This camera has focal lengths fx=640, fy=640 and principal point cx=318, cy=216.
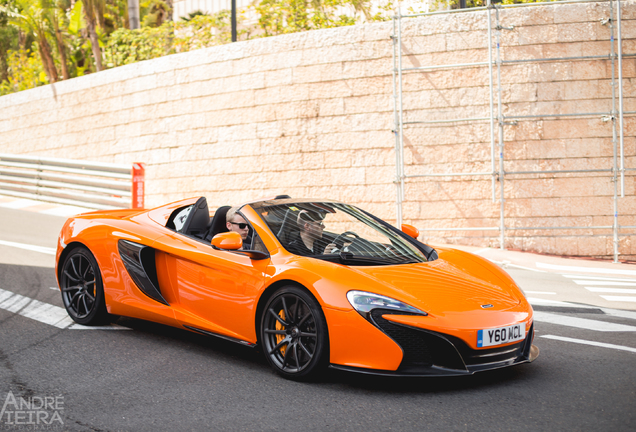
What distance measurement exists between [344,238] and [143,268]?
5.22 ft

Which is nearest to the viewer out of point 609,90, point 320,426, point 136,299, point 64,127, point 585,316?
point 320,426

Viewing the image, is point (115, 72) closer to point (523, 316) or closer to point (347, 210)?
point (347, 210)

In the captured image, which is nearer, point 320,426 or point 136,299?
point 320,426

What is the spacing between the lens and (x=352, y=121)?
471 inches

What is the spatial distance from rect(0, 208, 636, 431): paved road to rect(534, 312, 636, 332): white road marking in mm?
46

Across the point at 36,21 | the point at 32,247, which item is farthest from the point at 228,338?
the point at 36,21

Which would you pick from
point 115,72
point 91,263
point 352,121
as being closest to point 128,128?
point 115,72

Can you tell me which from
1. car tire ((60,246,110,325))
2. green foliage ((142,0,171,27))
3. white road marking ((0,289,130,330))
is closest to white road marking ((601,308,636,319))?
white road marking ((0,289,130,330))

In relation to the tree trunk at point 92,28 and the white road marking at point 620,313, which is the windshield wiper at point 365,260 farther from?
the tree trunk at point 92,28

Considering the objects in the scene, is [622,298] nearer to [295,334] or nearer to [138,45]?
[295,334]

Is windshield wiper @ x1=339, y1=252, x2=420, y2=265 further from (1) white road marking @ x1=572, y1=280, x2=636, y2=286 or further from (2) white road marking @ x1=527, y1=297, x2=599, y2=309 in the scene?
(1) white road marking @ x1=572, y1=280, x2=636, y2=286

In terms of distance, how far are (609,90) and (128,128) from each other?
Result: 993 cm

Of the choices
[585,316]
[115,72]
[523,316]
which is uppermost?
[115,72]

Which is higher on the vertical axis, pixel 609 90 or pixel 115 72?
pixel 115 72
